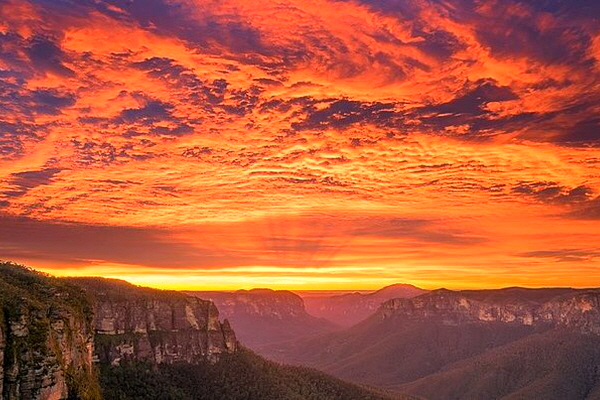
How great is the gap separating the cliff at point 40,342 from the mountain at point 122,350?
0.31 ft

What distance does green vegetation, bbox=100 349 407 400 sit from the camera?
119500mm

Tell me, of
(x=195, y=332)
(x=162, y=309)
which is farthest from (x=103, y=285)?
(x=195, y=332)

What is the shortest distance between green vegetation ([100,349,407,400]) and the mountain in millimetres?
310

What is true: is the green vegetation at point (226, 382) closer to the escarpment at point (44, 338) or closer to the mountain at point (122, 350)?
the mountain at point (122, 350)

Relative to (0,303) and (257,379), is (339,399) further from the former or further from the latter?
(0,303)

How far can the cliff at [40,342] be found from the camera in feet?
168

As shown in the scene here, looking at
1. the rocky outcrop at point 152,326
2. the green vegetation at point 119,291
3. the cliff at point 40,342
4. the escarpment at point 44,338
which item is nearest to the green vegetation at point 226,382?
the rocky outcrop at point 152,326

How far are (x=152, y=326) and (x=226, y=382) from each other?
2655 cm

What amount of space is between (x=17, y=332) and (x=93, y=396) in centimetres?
2141

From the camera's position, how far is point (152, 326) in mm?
156875

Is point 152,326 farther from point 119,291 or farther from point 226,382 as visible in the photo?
point 226,382

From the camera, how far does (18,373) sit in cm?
5122

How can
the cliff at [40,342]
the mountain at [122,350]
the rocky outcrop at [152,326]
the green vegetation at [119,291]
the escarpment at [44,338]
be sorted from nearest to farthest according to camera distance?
the cliff at [40,342], the escarpment at [44,338], the mountain at [122,350], the rocky outcrop at [152,326], the green vegetation at [119,291]

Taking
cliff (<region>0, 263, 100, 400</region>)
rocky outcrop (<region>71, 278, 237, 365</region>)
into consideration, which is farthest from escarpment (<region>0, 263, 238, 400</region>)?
rocky outcrop (<region>71, 278, 237, 365</region>)
